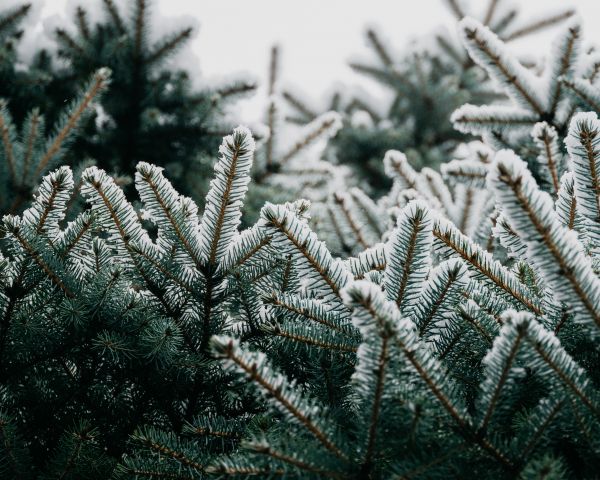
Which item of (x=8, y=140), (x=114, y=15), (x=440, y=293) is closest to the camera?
(x=440, y=293)

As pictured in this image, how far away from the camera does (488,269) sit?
129 centimetres

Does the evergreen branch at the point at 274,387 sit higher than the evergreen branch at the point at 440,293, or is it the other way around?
the evergreen branch at the point at 440,293

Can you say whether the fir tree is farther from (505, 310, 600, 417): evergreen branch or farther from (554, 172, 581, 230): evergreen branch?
(505, 310, 600, 417): evergreen branch

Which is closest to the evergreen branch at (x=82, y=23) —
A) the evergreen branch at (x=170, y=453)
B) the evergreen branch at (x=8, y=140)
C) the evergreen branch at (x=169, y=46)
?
the evergreen branch at (x=169, y=46)

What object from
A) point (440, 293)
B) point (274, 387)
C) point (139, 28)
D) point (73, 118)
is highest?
point (139, 28)

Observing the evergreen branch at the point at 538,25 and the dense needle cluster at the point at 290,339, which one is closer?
the dense needle cluster at the point at 290,339

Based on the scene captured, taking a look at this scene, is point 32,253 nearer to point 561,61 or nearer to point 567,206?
point 567,206

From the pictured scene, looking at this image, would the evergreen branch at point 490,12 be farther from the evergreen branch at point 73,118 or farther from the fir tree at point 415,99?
the evergreen branch at point 73,118

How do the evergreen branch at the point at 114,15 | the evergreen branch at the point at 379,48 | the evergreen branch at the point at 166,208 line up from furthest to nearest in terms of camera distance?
the evergreen branch at the point at 379,48 < the evergreen branch at the point at 114,15 < the evergreen branch at the point at 166,208

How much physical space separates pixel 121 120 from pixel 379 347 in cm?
297

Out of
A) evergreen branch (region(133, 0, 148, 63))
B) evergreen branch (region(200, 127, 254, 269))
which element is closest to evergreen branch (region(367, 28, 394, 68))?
evergreen branch (region(133, 0, 148, 63))

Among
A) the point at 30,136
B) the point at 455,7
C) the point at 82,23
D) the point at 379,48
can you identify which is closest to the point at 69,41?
the point at 82,23

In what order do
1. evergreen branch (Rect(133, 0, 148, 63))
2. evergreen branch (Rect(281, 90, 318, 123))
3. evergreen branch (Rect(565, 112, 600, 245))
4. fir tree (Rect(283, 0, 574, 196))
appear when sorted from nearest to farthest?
evergreen branch (Rect(565, 112, 600, 245))
evergreen branch (Rect(133, 0, 148, 63))
fir tree (Rect(283, 0, 574, 196))
evergreen branch (Rect(281, 90, 318, 123))

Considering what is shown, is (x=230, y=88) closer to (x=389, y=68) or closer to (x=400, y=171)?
(x=400, y=171)
